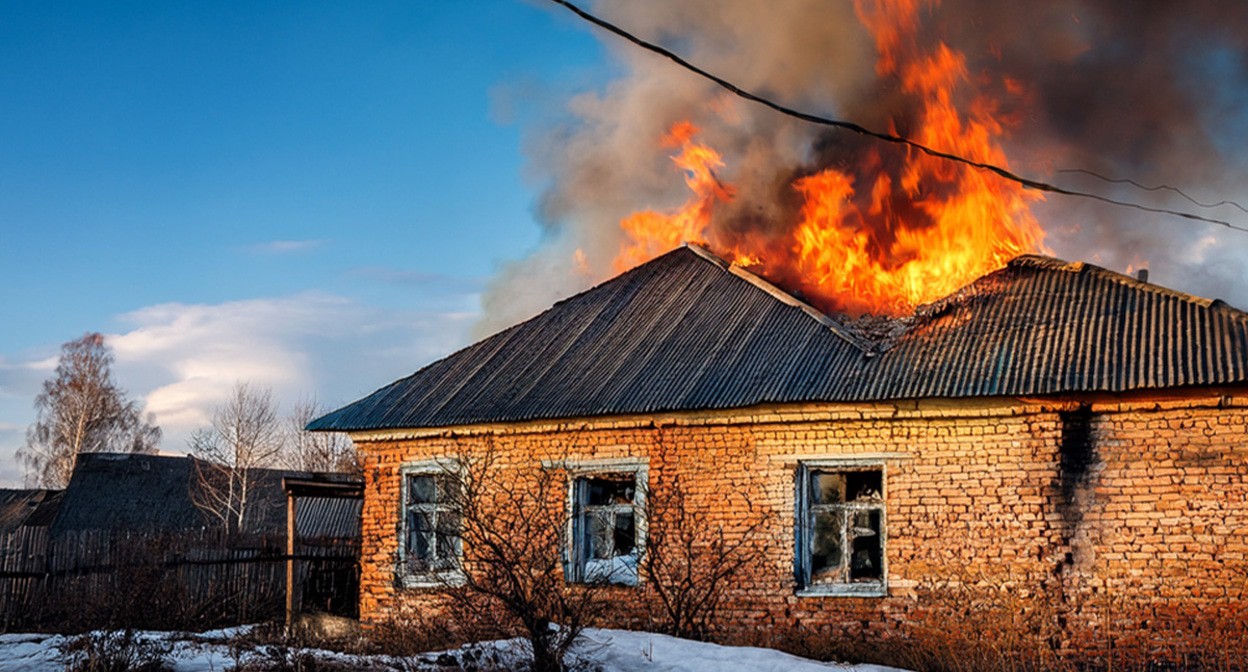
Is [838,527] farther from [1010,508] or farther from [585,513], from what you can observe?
[585,513]

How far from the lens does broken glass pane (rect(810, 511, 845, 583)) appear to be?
38.4ft

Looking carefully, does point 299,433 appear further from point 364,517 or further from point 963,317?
point 963,317

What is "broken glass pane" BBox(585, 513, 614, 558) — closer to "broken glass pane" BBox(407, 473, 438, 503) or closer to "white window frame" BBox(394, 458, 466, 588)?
"white window frame" BBox(394, 458, 466, 588)

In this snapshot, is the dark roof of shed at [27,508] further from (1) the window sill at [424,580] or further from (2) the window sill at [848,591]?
(2) the window sill at [848,591]

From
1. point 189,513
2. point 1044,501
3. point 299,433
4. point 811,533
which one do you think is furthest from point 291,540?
point 299,433

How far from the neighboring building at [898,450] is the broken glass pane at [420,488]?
0.05m

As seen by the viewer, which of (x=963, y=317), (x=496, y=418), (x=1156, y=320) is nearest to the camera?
(x=1156, y=320)

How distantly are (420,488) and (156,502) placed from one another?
25131 millimetres

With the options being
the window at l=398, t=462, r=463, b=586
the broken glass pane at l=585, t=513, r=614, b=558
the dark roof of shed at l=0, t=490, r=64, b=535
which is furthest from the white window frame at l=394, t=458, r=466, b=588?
the dark roof of shed at l=0, t=490, r=64, b=535

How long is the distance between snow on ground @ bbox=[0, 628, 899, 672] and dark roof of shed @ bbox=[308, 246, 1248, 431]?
3252 mm

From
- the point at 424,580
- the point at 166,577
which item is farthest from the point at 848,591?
the point at 166,577

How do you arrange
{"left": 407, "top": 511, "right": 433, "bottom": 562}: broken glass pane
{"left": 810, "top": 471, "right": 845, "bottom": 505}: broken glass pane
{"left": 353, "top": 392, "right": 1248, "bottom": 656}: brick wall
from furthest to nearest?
{"left": 407, "top": 511, "right": 433, "bottom": 562}: broken glass pane < {"left": 810, "top": 471, "right": 845, "bottom": 505}: broken glass pane < {"left": 353, "top": 392, "right": 1248, "bottom": 656}: brick wall

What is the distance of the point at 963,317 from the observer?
12523 millimetres

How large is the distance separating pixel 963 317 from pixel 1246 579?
4.07 metres
